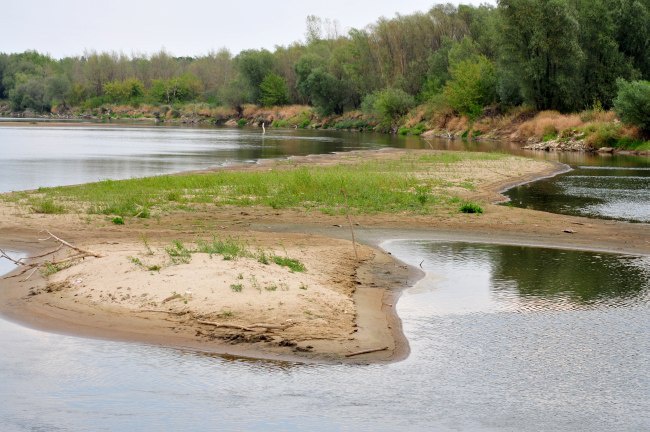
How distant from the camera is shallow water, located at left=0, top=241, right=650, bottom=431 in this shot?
34.7ft

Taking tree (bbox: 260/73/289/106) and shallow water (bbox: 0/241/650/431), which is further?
tree (bbox: 260/73/289/106)

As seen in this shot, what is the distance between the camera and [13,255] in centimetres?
1994

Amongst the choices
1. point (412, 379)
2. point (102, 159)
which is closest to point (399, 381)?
point (412, 379)

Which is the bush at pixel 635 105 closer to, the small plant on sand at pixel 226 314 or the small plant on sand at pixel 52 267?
the small plant on sand at pixel 52 267

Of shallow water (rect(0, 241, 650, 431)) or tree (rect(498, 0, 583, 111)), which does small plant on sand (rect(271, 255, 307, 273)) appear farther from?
tree (rect(498, 0, 583, 111))

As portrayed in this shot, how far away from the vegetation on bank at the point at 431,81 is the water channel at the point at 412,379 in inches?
2054

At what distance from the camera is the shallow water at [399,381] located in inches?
416

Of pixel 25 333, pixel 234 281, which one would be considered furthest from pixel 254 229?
pixel 25 333

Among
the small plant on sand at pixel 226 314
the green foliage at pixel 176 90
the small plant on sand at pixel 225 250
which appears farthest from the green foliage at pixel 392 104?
the small plant on sand at pixel 226 314

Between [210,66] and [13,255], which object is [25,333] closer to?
[13,255]

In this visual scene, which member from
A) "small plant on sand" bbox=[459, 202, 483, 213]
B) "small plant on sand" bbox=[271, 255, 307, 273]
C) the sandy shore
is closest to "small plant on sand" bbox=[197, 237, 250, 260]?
the sandy shore

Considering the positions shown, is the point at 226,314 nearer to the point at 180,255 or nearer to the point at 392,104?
the point at 180,255

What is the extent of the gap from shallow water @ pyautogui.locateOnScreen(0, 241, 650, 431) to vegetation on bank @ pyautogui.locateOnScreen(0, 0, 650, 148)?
53.2 metres

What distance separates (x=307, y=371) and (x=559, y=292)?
7488mm
